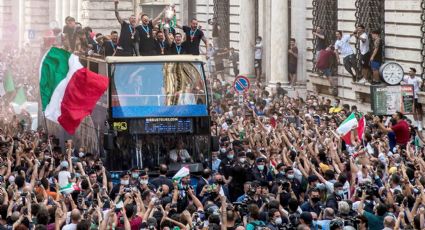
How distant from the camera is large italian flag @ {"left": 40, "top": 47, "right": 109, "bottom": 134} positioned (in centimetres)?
3000

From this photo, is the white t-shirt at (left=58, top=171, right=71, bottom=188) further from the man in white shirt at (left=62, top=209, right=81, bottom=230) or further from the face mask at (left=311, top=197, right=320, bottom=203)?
the man in white shirt at (left=62, top=209, right=81, bottom=230)

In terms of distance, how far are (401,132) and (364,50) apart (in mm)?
10212

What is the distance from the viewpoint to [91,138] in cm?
3209

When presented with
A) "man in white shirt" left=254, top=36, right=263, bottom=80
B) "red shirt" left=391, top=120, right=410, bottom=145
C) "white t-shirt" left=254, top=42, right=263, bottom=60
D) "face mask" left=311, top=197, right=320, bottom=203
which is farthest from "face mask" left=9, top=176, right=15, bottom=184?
"white t-shirt" left=254, top=42, right=263, bottom=60

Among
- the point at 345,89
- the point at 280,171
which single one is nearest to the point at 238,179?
the point at 280,171

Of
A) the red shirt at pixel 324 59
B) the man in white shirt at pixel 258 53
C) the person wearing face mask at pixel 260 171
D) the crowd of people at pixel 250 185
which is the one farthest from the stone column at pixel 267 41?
the person wearing face mask at pixel 260 171

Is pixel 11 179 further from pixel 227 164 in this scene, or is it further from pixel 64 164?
pixel 227 164

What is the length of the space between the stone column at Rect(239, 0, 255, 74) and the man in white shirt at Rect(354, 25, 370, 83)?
11.8 meters

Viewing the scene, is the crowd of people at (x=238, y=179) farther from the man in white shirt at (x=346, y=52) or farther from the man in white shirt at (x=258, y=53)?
the man in white shirt at (x=258, y=53)

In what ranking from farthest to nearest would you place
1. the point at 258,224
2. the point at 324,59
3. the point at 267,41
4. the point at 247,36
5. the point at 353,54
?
the point at 247,36 → the point at 267,41 → the point at 324,59 → the point at 353,54 → the point at 258,224

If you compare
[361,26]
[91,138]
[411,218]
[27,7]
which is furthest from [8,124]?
[27,7]

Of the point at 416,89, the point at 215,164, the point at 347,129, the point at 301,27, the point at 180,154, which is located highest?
the point at 301,27

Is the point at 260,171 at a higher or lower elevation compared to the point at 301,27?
lower

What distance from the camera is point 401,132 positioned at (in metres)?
29.2
